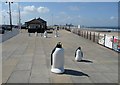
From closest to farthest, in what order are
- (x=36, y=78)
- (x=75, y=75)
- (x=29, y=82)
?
(x=29, y=82), (x=36, y=78), (x=75, y=75)

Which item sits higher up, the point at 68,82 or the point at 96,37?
the point at 96,37

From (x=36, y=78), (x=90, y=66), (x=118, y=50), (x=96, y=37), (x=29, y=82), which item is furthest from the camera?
(x=96, y=37)

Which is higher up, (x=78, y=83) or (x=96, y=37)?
(x=96, y=37)

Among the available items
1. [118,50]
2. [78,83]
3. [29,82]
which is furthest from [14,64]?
[118,50]

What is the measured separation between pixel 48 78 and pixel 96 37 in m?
19.9

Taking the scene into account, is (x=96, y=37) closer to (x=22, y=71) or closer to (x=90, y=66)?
(x=90, y=66)

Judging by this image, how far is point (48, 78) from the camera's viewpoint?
9.27 m

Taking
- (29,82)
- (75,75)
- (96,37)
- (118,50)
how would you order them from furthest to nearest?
(96,37), (118,50), (75,75), (29,82)

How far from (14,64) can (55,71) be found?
2937 mm

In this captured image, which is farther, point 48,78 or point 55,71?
point 55,71

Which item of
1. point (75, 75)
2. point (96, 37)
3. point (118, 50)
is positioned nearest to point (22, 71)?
point (75, 75)

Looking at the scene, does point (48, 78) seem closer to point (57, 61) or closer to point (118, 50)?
point (57, 61)

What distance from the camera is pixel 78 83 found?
8.64 m

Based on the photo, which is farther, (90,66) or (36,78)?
(90,66)
